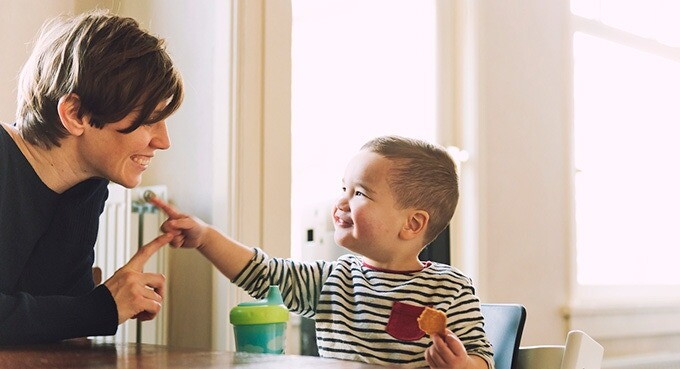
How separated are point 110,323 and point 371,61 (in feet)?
5.90

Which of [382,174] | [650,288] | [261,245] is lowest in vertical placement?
[650,288]

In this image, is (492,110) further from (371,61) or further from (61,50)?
(61,50)

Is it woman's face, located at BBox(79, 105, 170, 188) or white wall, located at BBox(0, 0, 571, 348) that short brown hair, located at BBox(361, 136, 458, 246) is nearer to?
woman's face, located at BBox(79, 105, 170, 188)

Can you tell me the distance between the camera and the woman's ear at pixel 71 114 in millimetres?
1410

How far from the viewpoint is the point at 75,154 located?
1.49 metres

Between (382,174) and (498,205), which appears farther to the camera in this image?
(498,205)

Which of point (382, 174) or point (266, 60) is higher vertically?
point (266, 60)

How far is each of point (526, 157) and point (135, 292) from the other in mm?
2144

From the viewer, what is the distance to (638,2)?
13.0 feet

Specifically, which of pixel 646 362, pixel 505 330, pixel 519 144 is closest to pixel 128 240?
pixel 505 330

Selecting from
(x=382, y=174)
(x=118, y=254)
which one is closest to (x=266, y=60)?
(x=118, y=254)

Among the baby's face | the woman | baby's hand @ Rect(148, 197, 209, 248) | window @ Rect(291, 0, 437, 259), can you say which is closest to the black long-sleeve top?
the woman

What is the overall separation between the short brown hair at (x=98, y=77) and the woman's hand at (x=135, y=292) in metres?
0.24

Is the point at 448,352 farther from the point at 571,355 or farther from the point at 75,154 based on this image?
the point at 75,154
